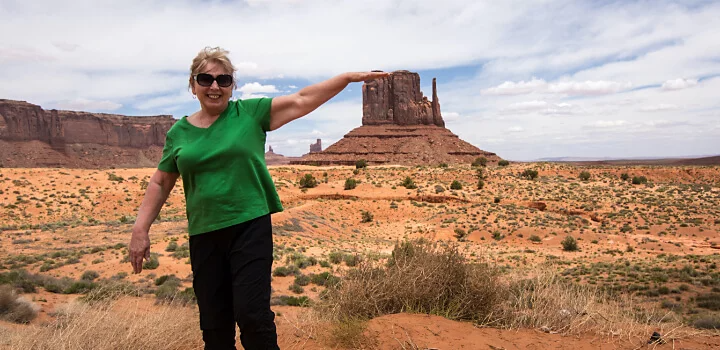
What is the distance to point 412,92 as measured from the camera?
112m

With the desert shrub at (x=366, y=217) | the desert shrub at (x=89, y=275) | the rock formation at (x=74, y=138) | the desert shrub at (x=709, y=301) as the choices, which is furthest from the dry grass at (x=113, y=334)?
the rock formation at (x=74, y=138)

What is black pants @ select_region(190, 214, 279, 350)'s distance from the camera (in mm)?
2656

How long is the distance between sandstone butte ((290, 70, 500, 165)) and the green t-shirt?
74839 mm

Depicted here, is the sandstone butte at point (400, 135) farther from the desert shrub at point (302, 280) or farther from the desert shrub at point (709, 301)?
the desert shrub at point (709, 301)

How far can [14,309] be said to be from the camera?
19.6 ft

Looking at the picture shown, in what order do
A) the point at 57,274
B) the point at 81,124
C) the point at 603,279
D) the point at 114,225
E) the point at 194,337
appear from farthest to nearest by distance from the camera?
the point at 81,124, the point at 114,225, the point at 603,279, the point at 57,274, the point at 194,337

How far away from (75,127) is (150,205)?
13594cm

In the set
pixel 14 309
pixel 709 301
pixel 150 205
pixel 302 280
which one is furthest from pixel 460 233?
pixel 150 205

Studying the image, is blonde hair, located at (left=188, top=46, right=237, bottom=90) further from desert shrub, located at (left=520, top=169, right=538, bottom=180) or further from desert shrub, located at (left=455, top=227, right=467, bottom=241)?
desert shrub, located at (left=520, top=169, right=538, bottom=180)

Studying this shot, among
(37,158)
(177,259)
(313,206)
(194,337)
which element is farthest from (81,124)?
(194,337)

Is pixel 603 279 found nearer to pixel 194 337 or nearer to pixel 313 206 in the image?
pixel 194 337

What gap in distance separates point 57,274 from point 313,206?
16.1 m

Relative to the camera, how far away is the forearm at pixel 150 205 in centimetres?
290

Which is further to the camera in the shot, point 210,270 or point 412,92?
point 412,92
